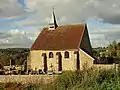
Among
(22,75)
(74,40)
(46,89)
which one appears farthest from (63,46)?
(46,89)

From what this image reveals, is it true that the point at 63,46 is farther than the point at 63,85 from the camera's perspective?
Yes

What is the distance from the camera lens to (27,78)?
45.2m

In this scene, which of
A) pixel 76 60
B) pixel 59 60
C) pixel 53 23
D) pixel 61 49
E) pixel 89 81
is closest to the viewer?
pixel 89 81

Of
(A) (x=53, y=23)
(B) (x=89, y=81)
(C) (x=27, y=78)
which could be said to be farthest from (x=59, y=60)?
(B) (x=89, y=81)

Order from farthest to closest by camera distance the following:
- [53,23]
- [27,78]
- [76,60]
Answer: [53,23] → [76,60] → [27,78]

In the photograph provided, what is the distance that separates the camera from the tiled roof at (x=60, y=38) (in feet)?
175

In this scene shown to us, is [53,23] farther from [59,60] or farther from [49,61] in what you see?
[59,60]

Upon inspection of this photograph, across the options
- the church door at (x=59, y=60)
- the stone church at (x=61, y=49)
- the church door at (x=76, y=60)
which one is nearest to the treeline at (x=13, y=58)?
the stone church at (x=61, y=49)

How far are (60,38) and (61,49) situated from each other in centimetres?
206

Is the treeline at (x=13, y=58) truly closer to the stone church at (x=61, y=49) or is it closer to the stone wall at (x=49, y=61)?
the stone wall at (x=49, y=61)

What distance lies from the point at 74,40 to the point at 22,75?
11.8 m

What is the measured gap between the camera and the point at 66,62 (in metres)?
53.9

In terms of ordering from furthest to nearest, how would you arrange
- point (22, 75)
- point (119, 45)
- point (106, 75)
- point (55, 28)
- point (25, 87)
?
1. point (119, 45)
2. point (55, 28)
3. point (22, 75)
4. point (25, 87)
5. point (106, 75)

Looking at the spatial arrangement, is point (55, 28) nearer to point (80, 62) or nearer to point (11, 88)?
point (80, 62)
